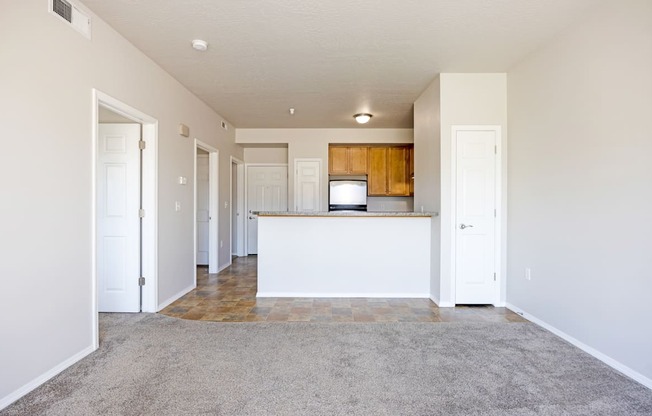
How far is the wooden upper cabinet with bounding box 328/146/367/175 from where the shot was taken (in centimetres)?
636

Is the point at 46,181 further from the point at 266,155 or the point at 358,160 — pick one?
the point at 358,160

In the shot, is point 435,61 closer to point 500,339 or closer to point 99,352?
point 500,339

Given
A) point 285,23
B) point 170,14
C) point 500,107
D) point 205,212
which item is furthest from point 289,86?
point 205,212

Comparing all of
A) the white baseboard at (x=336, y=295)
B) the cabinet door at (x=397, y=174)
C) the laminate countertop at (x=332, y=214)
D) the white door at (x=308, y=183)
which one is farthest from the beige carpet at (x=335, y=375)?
the cabinet door at (x=397, y=174)

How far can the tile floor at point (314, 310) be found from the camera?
3219mm

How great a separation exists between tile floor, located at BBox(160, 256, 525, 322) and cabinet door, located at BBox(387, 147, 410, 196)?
298 centimetres

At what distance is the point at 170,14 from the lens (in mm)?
2453

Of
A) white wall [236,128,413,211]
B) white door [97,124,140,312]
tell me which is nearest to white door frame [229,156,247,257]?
white wall [236,128,413,211]

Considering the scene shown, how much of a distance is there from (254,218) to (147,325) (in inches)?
154

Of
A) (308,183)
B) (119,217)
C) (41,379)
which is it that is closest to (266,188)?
(308,183)

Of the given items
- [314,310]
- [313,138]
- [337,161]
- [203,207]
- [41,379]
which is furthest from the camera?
[337,161]

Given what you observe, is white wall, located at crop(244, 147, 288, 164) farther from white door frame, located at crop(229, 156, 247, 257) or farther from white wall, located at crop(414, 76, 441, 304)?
white wall, located at crop(414, 76, 441, 304)

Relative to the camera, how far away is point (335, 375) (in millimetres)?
2127

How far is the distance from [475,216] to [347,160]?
3.22 m
